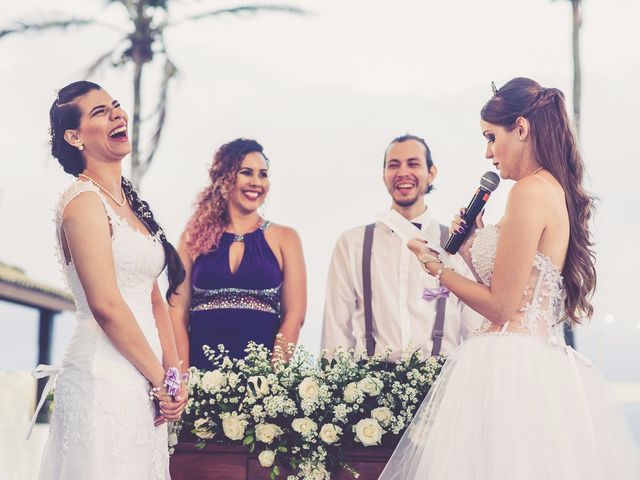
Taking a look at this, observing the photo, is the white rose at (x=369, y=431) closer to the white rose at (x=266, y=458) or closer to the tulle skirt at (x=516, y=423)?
the tulle skirt at (x=516, y=423)

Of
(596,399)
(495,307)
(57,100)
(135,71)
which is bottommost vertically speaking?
(596,399)

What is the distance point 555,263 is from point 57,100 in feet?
6.60

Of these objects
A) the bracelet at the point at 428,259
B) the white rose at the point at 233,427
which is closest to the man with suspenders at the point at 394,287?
the white rose at the point at 233,427

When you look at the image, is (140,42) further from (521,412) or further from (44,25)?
(521,412)

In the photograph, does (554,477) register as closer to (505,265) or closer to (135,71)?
(505,265)

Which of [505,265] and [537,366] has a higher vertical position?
[505,265]

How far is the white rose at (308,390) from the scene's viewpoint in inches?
154

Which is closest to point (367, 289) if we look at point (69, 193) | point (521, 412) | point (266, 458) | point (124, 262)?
point (266, 458)

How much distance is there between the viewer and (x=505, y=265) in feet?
11.4

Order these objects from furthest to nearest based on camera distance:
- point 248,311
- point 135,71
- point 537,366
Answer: point 135,71 → point 248,311 → point 537,366

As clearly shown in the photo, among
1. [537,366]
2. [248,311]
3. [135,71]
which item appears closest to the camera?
[537,366]

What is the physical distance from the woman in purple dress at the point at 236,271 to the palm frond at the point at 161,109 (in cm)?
900

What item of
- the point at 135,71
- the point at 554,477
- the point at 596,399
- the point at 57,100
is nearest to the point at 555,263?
the point at 596,399

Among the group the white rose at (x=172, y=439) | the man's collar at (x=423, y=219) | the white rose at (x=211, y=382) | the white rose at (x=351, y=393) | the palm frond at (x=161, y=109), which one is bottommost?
the white rose at (x=172, y=439)
